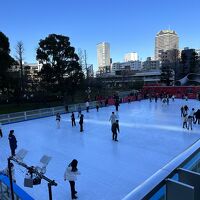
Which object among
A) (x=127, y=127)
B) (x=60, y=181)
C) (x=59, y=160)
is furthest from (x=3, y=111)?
(x=60, y=181)

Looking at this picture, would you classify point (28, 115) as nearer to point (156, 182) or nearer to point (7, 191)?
point (7, 191)

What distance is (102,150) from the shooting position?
1109 cm

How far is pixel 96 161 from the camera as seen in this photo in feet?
31.6

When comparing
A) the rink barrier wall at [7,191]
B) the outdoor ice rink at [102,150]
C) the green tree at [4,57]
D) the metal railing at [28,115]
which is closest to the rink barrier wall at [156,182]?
the rink barrier wall at [7,191]

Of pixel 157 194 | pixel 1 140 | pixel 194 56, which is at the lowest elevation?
pixel 1 140

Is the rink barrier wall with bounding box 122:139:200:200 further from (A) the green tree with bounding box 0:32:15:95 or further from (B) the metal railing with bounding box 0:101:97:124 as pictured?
(A) the green tree with bounding box 0:32:15:95

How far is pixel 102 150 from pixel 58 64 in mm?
21289

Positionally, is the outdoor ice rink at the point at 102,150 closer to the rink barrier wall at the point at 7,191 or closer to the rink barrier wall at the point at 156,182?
the rink barrier wall at the point at 7,191

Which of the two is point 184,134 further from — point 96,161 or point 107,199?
point 107,199

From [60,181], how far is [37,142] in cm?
577

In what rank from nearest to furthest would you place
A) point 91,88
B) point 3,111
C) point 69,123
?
point 69,123, point 3,111, point 91,88

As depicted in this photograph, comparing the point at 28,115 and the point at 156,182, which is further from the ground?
the point at 156,182

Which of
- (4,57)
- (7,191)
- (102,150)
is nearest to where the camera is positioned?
(7,191)

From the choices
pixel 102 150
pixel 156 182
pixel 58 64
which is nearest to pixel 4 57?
pixel 58 64
